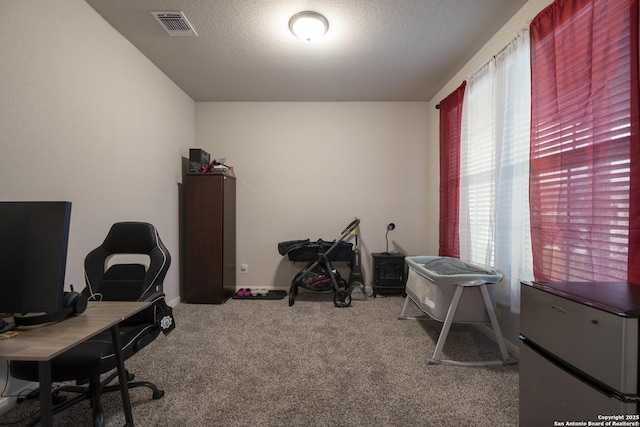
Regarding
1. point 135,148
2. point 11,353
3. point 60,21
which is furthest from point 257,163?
point 11,353

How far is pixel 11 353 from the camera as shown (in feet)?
2.72

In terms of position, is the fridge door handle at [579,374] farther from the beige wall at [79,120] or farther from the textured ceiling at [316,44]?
the beige wall at [79,120]

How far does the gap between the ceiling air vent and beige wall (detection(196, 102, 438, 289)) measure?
58.1 inches

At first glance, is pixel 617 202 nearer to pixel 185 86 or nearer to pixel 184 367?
pixel 184 367

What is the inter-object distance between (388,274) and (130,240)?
2.90 meters

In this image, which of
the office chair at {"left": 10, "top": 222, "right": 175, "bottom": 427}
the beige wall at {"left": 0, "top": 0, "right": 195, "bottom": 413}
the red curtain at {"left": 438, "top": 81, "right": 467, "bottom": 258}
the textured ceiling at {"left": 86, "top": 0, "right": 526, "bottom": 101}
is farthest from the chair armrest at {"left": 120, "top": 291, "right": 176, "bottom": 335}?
the red curtain at {"left": 438, "top": 81, "right": 467, "bottom": 258}

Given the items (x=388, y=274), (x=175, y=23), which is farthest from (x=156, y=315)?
(x=388, y=274)

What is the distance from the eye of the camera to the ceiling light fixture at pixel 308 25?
2.00 m

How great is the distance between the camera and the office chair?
1162 mm

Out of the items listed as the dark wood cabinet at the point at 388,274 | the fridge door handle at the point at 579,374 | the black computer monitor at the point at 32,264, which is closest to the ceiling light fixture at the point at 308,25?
the black computer monitor at the point at 32,264

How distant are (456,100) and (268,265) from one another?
10.3ft

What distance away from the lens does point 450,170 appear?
9.83 ft

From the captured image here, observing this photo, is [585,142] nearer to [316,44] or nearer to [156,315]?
[316,44]

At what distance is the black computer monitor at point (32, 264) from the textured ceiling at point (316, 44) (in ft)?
6.18
